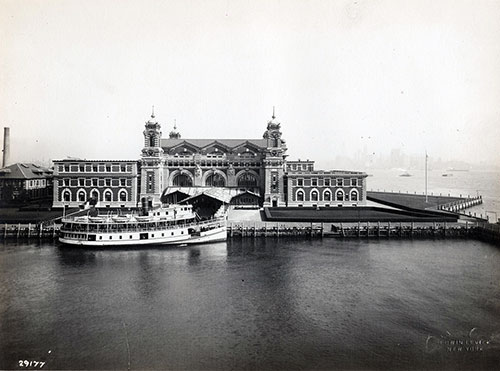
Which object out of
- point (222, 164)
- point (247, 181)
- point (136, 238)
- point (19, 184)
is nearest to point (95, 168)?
point (19, 184)

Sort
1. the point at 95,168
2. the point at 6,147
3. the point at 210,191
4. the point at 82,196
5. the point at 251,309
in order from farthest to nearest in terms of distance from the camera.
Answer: the point at 6,147
the point at 95,168
the point at 82,196
the point at 210,191
the point at 251,309

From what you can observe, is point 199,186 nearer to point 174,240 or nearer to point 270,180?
point 270,180

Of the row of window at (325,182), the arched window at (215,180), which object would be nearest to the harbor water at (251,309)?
the row of window at (325,182)

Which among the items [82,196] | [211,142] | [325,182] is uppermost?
[211,142]

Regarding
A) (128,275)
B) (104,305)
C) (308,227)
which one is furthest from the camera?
(308,227)

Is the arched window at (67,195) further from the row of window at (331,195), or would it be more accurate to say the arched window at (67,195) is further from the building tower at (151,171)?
the row of window at (331,195)

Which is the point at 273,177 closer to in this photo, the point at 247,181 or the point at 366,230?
the point at 247,181

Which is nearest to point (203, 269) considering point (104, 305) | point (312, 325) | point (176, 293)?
point (176, 293)
